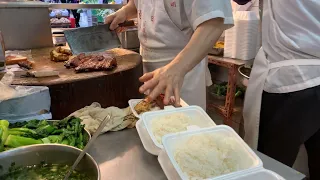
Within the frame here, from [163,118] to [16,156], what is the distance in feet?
1.59

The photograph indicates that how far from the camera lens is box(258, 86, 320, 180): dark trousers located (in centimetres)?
147

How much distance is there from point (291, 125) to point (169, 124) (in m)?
0.90

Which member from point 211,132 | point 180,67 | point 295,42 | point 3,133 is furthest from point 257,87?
point 3,133

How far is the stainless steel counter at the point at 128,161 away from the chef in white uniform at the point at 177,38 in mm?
203

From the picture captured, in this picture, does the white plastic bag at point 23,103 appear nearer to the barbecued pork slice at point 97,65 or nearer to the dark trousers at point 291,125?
the barbecued pork slice at point 97,65

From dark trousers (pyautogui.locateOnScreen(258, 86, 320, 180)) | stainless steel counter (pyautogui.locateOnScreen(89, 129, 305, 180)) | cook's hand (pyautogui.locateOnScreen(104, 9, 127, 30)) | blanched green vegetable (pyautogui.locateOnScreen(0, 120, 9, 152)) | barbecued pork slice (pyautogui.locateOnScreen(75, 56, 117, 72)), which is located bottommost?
dark trousers (pyautogui.locateOnScreen(258, 86, 320, 180))

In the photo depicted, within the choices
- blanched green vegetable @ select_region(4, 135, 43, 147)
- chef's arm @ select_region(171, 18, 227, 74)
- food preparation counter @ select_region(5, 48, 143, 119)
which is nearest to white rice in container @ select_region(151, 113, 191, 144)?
chef's arm @ select_region(171, 18, 227, 74)

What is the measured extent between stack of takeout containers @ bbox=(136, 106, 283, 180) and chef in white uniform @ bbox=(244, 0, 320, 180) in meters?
0.73

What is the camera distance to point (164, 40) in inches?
62.0

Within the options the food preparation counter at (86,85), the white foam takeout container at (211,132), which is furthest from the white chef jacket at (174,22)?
the white foam takeout container at (211,132)

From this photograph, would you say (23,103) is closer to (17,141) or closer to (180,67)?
(17,141)

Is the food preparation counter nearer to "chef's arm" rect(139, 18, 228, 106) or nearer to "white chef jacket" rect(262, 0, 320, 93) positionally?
"chef's arm" rect(139, 18, 228, 106)

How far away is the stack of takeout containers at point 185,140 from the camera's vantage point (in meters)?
0.70

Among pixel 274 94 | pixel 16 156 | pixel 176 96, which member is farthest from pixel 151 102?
pixel 274 94
